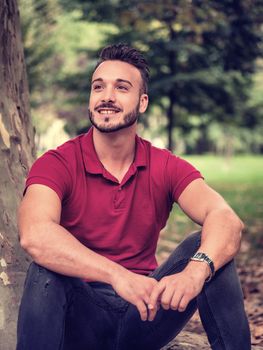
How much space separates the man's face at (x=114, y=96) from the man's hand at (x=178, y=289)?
3.04ft

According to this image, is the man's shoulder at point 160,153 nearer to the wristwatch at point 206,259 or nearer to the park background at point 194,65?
the wristwatch at point 206,259

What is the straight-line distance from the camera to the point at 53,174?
296 centimetres

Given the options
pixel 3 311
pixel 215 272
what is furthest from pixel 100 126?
pixel 3 311

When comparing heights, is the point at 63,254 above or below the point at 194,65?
above

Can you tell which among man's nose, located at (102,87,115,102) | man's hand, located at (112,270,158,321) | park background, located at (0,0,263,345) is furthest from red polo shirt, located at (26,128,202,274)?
park background, located at (0,0,263,345)

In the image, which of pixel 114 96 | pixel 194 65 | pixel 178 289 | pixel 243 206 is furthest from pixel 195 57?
pixel 178 289

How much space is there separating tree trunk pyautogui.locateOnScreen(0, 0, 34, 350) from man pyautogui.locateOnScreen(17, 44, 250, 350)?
59 cm

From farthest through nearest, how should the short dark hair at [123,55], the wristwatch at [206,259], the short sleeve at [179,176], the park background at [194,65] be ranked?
the park background at [194,65] → the short dark hair at [123,55] → the short sleeve at [179,176] → the wristwatch at [206,259]

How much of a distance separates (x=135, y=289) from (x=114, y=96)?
1.14m

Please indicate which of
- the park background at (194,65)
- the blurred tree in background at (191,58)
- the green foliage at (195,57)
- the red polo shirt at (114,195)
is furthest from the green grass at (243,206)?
the red polo shirt at (114,195)

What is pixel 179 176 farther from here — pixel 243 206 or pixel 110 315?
pixel 243 206

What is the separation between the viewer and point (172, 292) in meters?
2.71

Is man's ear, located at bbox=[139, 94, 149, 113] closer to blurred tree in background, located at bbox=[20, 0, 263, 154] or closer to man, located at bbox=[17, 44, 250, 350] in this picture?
man, located at bbox=[17, 44, 250, 350]

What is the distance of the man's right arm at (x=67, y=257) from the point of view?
267 cm
